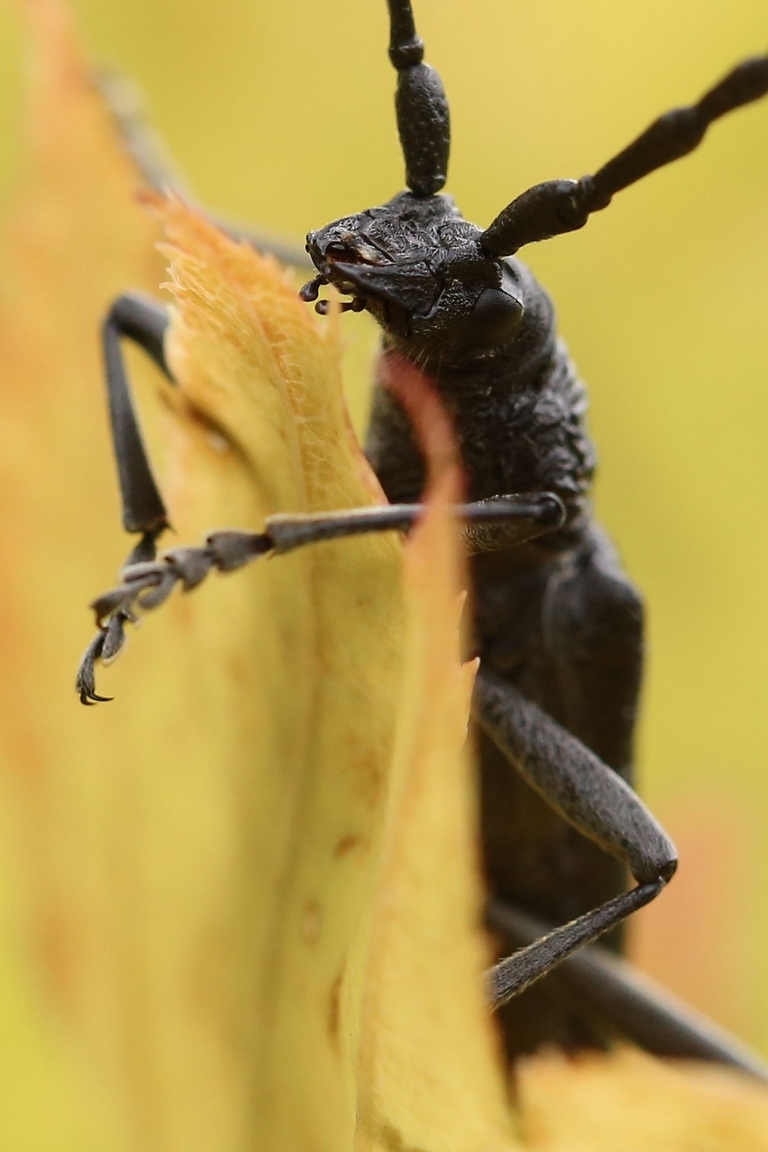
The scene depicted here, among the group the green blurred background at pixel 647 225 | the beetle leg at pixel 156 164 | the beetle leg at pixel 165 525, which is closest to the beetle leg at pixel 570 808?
the green blurred background at pixel 647 225

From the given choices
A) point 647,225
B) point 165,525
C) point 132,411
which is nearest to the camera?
point 165,525

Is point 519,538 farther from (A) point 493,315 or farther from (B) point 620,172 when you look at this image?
(B) point 620,172

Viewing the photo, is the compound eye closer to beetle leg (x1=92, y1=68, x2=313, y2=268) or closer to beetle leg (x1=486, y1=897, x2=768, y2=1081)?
beetle leg (x1=92, y1=68, x2=313, y2=268)

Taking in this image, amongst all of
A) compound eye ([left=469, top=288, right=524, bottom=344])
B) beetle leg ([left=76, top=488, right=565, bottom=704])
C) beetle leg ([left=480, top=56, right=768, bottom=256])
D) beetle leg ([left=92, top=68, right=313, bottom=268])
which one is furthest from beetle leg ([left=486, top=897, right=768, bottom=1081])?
beetle leg ([left=92, top=68, right=313, bottom=268])

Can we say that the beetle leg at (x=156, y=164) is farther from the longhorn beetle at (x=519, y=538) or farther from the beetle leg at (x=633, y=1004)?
the beetle leg at (x=633, y=1004)

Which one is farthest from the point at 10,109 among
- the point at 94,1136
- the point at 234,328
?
the point at 94,1136

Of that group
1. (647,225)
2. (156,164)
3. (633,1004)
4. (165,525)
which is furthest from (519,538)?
(156,164)

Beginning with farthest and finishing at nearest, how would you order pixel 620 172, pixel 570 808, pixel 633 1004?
1. pixel 633 1004
2. pixel 570 808
3. pixel 620 172
